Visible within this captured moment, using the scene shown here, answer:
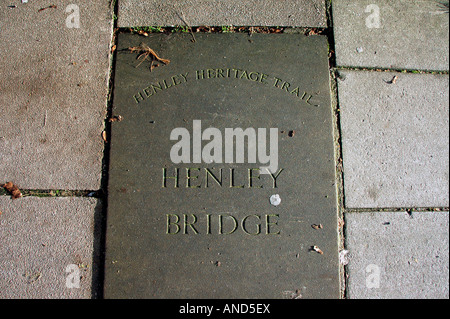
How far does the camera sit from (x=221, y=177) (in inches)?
74.3

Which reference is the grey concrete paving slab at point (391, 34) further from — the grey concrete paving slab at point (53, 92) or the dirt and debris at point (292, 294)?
the grey concrete paving slab at point (53, 92)

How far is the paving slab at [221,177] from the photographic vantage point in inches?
71.4

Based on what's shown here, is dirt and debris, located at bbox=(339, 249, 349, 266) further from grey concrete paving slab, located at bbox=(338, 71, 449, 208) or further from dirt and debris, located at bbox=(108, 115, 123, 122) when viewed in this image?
dirt and debris, located at bbox=(108, 115, 123, 122)

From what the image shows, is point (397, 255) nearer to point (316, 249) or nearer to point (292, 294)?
point (316, 249)

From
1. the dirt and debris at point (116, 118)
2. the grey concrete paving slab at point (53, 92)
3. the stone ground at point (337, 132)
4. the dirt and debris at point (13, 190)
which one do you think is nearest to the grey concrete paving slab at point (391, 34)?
the stone ground at point (337, 132)

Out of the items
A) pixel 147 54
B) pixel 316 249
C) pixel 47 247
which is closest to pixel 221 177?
pixel 316 249

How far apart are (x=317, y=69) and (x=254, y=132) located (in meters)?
0.64

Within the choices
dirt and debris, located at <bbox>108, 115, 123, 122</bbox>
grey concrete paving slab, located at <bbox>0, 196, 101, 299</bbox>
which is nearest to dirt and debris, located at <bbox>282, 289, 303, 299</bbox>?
grey concrete paving slab, located at <bbox>0, 196, 101, 299</bbox>

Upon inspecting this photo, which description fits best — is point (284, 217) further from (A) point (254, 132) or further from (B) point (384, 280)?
(B) point (384, 280)

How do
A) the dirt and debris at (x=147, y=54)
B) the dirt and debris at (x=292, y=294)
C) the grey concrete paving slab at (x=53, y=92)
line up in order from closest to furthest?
→ 1. the dirt and debris at (x=292, y=294)
2. the grey concrete paving slab at (x=53, y=92)
3. the dirt and debris at (x=147, y=54)

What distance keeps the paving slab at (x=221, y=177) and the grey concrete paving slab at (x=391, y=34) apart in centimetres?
25

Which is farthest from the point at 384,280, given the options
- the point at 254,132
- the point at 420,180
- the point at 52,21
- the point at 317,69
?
the point at 52,21

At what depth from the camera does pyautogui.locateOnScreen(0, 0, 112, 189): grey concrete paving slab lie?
1915 millimetres

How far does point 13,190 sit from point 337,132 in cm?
214
